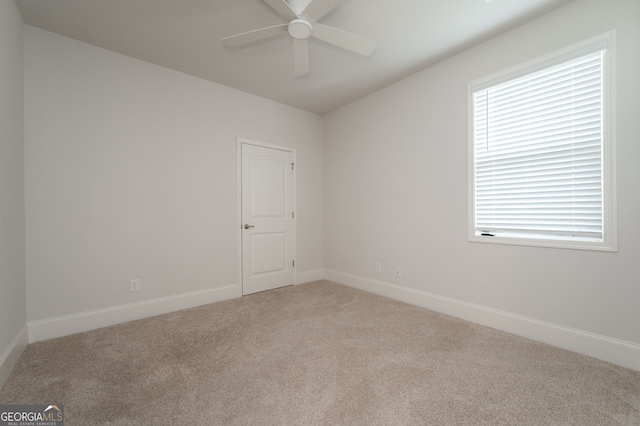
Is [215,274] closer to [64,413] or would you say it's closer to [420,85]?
[64,413]

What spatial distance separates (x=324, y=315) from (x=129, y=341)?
1.81 meters

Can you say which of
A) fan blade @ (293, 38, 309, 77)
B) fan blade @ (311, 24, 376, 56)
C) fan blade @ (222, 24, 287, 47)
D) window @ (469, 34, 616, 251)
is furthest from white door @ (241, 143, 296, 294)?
window @ (469, 34, 616, 251)

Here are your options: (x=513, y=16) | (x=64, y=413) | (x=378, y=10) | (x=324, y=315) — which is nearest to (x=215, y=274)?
(x=324, y=315)

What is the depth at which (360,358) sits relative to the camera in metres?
2.03

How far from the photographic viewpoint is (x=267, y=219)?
3914 mm

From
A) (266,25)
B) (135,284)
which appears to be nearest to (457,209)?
(266,25)

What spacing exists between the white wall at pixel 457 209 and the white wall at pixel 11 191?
343 centimetres

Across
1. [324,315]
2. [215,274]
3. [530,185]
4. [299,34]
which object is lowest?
[324,315]

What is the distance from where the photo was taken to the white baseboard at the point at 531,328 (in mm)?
1916

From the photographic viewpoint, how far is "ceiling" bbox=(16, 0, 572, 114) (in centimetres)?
213

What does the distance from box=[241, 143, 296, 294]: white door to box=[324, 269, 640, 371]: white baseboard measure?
1.56m

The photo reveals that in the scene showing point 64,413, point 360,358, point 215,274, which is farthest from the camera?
point 215,274

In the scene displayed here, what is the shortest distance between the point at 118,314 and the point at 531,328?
390 centimetres

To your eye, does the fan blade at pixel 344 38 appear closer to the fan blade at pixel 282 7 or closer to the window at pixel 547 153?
the fan blade at pixel 282 7
